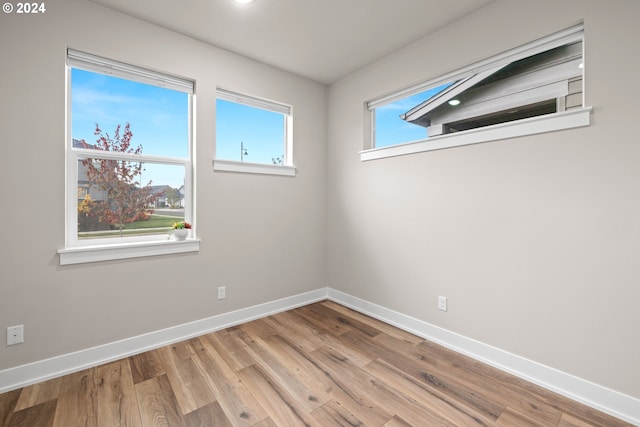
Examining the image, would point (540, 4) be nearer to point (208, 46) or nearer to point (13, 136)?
point (208, 46)

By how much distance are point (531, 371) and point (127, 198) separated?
10.8ft

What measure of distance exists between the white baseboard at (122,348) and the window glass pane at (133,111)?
60.4 inches

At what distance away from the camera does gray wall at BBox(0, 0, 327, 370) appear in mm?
1908

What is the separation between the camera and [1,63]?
6.05 ft

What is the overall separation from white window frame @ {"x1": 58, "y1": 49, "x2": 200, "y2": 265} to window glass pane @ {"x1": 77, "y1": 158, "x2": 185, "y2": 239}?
0.04m

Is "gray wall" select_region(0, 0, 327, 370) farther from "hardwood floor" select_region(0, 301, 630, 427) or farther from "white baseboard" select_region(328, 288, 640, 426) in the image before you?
"white baseboard" select_region(328, 288, 640, 426)

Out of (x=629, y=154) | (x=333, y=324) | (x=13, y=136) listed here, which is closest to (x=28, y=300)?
(x=13, y=136)

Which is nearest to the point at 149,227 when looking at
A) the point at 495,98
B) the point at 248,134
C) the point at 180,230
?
the point at 180,230

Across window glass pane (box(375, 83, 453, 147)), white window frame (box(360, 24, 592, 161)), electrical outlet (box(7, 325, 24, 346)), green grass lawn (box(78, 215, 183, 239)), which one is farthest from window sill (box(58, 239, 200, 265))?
window glass pane (box(375, 83, 453, 147))

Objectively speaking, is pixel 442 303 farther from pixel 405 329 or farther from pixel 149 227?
pixel 149 227

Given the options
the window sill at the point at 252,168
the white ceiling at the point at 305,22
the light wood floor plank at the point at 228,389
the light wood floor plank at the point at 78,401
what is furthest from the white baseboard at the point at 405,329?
the white ceiling at the point at 305,22

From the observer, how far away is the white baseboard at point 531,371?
1662 millimetres

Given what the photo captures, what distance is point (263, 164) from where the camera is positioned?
3.07 meters

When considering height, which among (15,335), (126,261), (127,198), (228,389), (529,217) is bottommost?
(228,389)
